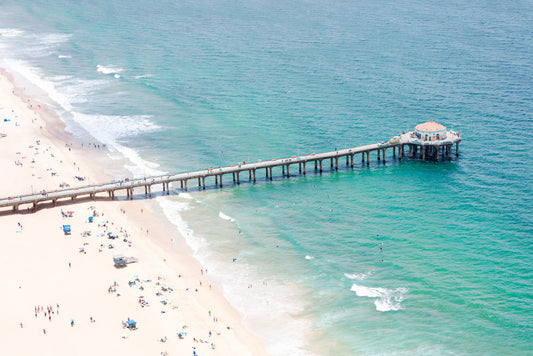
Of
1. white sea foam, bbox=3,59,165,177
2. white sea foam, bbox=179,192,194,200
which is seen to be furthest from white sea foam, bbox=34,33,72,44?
white sea foam, bbox=179,192,194,200

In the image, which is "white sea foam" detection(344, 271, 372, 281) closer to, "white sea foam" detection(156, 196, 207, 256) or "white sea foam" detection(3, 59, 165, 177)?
"white sea foam" detection(156, 196, 207, 256)

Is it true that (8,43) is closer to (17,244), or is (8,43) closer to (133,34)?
(133,34)

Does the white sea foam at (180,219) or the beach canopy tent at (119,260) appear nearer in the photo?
the beach canopy tent at (119,260)

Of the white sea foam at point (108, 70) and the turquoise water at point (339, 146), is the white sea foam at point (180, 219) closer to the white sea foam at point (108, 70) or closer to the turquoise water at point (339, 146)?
the turquoise water at point (339, 146)

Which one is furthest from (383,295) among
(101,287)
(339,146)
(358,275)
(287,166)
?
(339,146)

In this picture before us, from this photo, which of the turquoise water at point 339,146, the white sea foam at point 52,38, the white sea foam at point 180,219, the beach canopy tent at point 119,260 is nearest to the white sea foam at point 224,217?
the turquoise water at point 339,146

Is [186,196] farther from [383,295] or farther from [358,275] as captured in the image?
[383,295]
